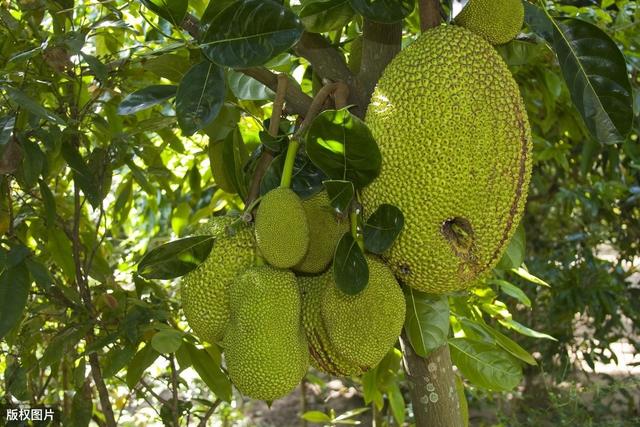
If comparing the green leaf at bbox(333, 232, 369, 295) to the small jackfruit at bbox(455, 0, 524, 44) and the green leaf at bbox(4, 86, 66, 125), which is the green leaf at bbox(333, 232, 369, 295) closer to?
the small jackfruit at bbox(455, 0, 524, 44)

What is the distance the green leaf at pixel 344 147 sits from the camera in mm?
683

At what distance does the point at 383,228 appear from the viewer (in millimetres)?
697

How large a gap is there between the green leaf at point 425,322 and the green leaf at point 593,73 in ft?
0.81

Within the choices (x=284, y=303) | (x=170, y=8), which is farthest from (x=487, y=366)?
(x=170, y=8)

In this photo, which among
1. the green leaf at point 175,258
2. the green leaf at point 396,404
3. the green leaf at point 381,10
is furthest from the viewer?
the green leaf at point 396,404

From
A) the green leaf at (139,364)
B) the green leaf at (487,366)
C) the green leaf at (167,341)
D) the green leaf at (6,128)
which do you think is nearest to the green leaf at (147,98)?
the green leaf at (6,128)

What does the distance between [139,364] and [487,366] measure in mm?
499

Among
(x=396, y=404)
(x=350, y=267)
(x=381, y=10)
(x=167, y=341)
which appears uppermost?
(x=381, y=10)

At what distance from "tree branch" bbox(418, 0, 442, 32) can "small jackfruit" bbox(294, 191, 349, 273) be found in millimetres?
208

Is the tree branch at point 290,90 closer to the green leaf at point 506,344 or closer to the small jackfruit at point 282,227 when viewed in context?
the small jackfruit at point 282,227

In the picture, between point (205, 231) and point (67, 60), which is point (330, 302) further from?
point (67, 60)

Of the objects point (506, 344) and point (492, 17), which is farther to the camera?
point (506, 344)

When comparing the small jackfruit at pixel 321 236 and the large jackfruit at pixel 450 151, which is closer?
the large jackfruit at pixel 450 151

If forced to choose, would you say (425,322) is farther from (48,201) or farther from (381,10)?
(48,201)
